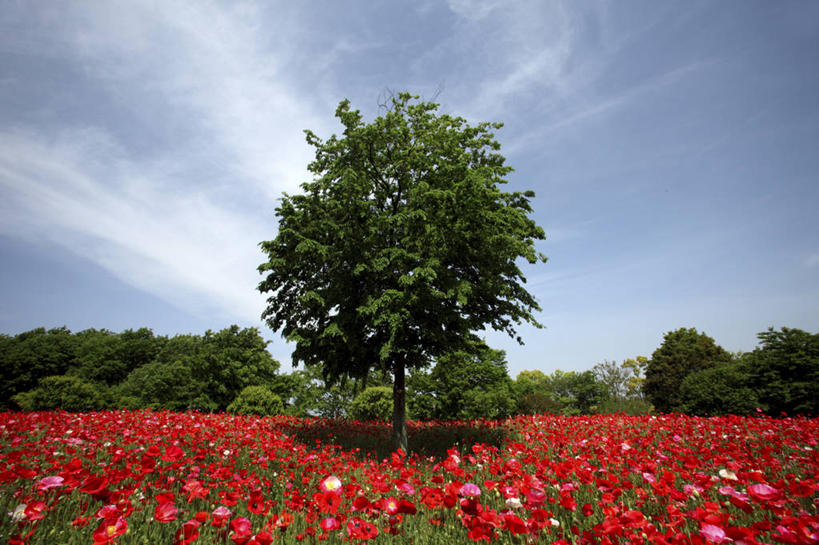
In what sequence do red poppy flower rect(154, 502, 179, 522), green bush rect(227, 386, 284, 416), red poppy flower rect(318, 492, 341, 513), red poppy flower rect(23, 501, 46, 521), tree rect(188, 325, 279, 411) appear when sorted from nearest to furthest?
red poppy flower rect(154, 502, 179, 522), red poppy flower rect(23, 501, 46, 521), red poppy flower rect(318, 492, 341, 513), green bush rect(227, 386, 284, 416), tree rect(188, 325, 279, 411)

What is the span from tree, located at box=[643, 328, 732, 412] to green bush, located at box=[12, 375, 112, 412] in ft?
132

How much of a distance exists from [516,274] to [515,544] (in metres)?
8.63

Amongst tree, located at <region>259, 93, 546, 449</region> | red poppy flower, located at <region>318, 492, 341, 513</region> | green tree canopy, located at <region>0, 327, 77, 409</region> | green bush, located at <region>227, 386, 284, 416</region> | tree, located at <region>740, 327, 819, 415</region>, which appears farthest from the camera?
green tree canopy, located at <region>0, 327, 77, 409</region>

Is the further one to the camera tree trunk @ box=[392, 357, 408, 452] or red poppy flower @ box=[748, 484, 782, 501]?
tree trunk @ box=[392, 357, 408, 452]

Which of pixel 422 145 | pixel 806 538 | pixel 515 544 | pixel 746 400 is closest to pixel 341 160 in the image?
pixel 422 145

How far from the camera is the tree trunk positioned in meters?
10.3

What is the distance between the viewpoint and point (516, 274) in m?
10.6

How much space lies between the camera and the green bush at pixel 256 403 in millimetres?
19688

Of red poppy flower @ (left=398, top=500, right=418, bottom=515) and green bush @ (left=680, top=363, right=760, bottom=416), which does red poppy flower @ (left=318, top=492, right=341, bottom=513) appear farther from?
green bush @ (left=680, top=363, right=760, bottom=416)

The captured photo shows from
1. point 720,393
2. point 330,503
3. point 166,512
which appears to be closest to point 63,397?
point 166,512

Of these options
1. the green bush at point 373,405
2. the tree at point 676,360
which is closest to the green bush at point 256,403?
the green bush at point 373,405

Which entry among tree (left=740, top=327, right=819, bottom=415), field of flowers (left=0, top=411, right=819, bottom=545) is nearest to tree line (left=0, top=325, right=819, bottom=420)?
tree (left=740, top=327, right=819, bottom=415)

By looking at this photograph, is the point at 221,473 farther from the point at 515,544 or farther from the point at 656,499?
the point at 656,499

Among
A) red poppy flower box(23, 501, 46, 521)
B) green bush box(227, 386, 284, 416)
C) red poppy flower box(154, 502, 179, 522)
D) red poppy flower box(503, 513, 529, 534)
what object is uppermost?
red poppy flower box(154, 502, 179, 522)
